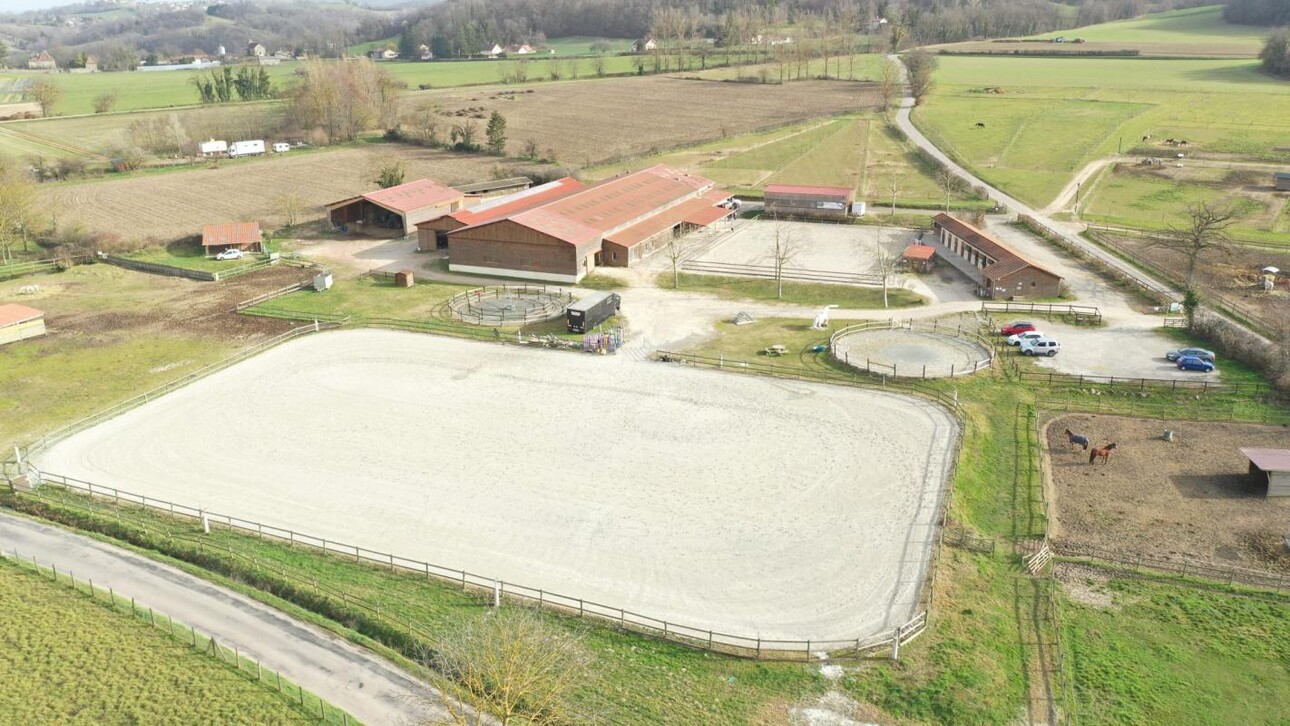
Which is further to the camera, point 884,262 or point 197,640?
point 884,262

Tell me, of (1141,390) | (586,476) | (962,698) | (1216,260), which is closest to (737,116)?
(1216,260)

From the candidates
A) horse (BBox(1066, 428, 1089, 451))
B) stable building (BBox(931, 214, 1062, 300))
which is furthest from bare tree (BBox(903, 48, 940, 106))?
horse (BBox(1066, 428, 1089, 451))

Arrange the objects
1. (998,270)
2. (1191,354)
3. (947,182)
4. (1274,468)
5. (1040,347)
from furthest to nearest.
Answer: (947,182) < (998,270) < (1040,347) < (1191,354) < (1274,468)

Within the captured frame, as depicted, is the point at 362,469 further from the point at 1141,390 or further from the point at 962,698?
the point at 1141,390

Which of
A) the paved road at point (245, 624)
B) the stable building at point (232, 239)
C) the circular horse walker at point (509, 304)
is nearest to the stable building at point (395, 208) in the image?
the stable building at point (232, 239)

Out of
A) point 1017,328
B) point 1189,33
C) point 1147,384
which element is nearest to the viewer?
point 1147,384

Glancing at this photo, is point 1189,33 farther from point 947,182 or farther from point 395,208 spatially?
point 395,208

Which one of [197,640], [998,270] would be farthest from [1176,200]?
[197,640]
